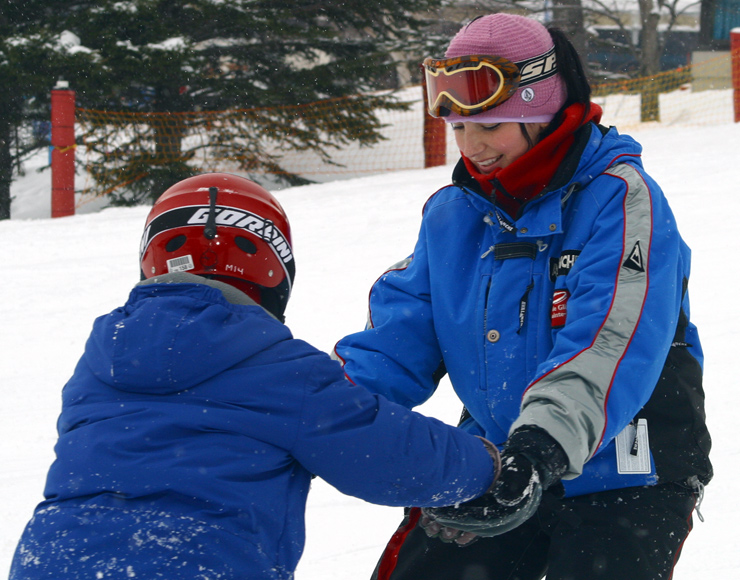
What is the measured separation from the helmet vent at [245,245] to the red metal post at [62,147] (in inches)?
369

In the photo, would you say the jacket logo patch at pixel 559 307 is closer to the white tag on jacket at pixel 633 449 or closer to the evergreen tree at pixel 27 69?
the white tag on jacket at pixel 633 449

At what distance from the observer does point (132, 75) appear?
12.1 metres

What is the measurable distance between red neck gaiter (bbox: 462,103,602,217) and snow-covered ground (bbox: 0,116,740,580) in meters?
1.88

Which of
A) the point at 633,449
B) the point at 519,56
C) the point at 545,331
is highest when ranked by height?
the point at 519,56

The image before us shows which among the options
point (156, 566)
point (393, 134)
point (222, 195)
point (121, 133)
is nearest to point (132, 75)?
A: point (121, 133)

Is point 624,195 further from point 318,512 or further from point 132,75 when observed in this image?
point 132,75

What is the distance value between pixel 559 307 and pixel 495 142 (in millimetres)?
495

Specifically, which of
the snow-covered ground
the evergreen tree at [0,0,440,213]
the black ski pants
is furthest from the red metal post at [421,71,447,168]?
the black ski pants

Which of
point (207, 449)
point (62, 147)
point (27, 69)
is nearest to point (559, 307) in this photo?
point (207, 449)

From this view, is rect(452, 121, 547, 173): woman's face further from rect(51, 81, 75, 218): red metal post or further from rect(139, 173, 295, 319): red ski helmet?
rect(51, 81, 75, 218): red metal post

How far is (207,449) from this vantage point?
1.48 metres

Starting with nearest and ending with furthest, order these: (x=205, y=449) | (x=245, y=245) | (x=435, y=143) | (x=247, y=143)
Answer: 1. (x=205, y=449)
2. (x=245, y=245)
3. (x=435, y=143)
4. (x=247, y=143)

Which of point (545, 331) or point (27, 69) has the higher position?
point (27, 69)

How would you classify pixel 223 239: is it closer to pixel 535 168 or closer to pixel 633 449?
pixel 535 168
